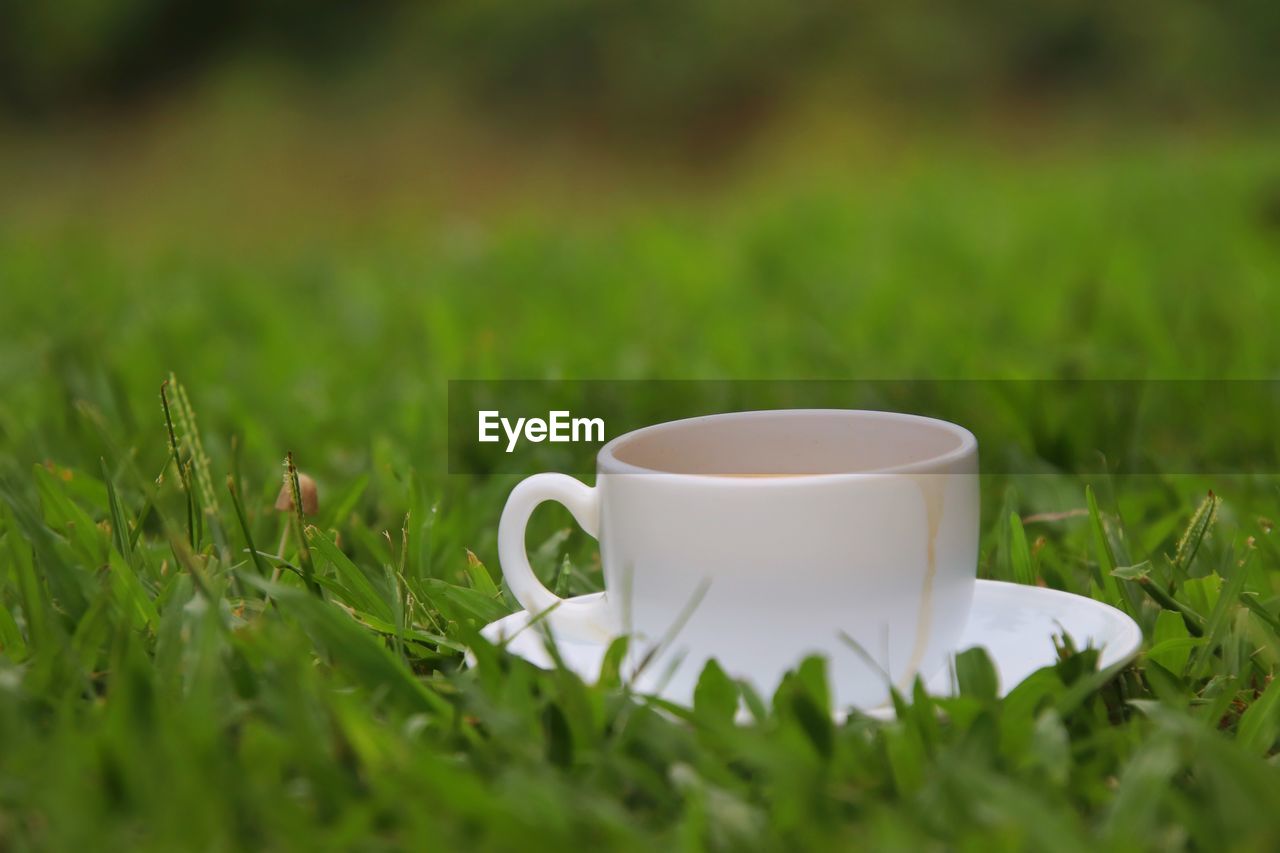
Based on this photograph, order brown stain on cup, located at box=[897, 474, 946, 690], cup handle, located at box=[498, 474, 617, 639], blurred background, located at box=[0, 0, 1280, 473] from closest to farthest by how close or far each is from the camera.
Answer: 1. brown stain on cup, located at box=[897, 474, 946, 690]
2. cup handle, located at box=[498, 474, 617, 639]
3. blurred background, located at box=[0, 0, 1280, 473]

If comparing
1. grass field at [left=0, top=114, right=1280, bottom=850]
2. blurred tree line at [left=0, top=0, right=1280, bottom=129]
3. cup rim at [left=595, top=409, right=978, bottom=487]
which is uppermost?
blurred tree line at [left=0, top=0, right=1280, bottom=129]

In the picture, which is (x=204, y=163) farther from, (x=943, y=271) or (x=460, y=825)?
(x=460, y=825)

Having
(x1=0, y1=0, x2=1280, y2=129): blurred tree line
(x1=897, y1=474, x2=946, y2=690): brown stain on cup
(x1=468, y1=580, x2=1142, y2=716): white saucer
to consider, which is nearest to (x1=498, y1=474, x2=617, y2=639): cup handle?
(x1=468, y1=580, x2=1142, y2=716): white saucer

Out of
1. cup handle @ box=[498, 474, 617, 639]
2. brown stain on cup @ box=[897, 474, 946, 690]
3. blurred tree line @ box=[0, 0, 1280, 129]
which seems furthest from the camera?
blurred tree line @ box=[0, 0, 1280, 129]

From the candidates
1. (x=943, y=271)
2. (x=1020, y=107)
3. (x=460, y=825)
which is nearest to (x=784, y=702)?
(x=460, y=825)

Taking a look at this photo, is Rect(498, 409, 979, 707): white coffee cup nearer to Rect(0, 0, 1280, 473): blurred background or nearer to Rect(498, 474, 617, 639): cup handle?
Rect(498, 474, 617, 639): cup handle

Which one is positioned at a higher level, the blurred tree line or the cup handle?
the blurred tree line
